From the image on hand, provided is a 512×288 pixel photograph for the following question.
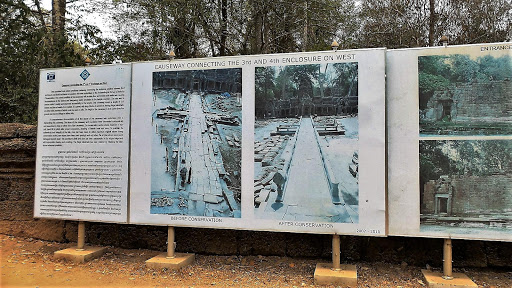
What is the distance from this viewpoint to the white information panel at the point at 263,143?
402 centimetres

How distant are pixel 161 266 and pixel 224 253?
0.88 metres

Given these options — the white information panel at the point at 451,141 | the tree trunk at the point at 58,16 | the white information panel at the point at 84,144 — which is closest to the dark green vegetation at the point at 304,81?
the white information panel at the point at 451,141

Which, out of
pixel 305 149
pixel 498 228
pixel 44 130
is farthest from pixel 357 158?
pixel 44 130

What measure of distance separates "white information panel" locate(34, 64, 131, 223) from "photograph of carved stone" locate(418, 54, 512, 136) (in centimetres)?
356

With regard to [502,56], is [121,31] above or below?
above

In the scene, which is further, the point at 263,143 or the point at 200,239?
the point at 200,239

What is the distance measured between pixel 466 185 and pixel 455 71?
119 centimetres

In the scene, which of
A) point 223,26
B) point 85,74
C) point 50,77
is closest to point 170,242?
point 85,74

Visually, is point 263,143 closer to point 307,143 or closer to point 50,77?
point 307,143

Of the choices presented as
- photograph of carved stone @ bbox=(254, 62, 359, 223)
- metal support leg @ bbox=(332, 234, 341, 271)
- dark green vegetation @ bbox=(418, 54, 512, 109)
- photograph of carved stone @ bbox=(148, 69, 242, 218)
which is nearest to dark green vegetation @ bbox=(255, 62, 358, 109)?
photograph of carved stone @ bbox=(254, 62, 359, 223)

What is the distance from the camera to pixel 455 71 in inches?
154

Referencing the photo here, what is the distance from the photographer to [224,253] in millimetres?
5055

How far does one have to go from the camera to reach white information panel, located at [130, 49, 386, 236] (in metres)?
4.02

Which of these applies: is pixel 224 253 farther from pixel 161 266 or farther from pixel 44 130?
pixel 44 130
